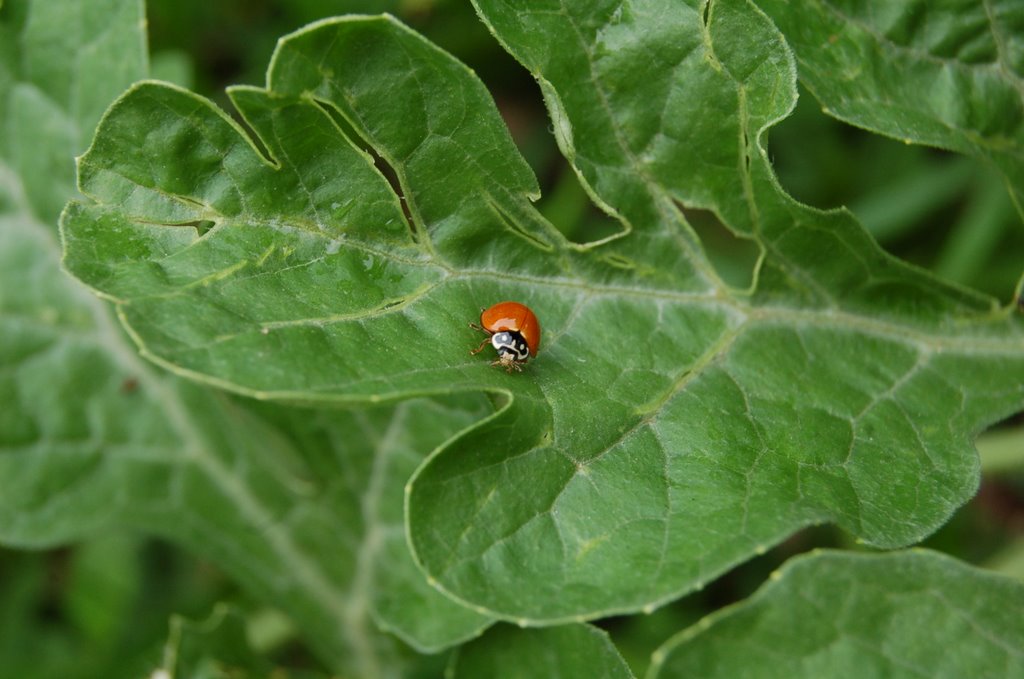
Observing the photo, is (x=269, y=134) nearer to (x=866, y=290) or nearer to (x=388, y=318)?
(x=388, y=318)

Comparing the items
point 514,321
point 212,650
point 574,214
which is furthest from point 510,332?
point 574,214

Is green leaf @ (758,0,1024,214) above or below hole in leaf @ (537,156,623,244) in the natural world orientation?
above

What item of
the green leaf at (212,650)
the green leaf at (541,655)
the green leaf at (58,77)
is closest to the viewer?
the green leaf at (541,655)

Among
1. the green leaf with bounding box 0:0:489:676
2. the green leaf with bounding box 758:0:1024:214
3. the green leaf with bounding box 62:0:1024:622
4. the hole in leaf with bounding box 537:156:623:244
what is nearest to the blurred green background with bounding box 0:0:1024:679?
the hole in leaf with bounding box 537:156:623:244

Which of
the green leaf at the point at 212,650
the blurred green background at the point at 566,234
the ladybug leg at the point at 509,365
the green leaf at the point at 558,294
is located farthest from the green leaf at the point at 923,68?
the green leaf at the point at 212,650

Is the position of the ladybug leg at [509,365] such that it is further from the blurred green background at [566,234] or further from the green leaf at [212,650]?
the blurred green background at [566,234]

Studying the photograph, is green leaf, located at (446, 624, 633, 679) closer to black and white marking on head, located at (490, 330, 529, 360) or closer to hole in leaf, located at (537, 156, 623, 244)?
black and white marking on head, located at (490, 330, 529, 360)
